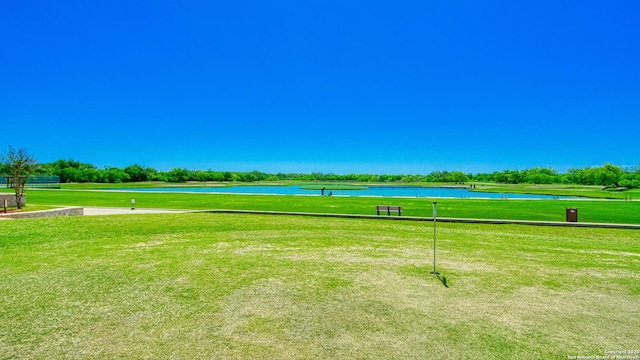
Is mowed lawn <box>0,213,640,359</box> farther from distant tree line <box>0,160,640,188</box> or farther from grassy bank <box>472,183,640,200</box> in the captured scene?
distant tree line <box>0,160,640,188</box>

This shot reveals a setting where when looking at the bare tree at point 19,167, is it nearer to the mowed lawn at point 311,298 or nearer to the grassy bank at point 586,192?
the mowed lawn at point 311,298

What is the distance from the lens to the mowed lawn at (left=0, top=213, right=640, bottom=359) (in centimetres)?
438

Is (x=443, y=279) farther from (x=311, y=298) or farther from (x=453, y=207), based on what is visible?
(x=453, y=207)

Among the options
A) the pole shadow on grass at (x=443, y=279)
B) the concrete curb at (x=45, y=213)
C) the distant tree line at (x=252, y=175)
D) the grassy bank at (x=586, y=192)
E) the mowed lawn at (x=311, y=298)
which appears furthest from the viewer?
the distant tree line at (x=252, y=175)

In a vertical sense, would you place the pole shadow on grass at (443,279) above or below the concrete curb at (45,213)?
below

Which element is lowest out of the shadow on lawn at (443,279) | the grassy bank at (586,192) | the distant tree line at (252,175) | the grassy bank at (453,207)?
the shadow on lawn at (443,279)

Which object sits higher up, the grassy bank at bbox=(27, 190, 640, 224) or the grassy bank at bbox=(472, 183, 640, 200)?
the grassy bank at bbox=(472, 183, 640, 200)

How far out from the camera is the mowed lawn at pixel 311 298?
4.38m

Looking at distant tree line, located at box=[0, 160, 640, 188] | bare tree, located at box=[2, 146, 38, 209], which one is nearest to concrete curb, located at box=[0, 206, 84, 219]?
bare tree, located at box=[2, 146, 38, 209]

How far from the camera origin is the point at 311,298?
610 centimetres

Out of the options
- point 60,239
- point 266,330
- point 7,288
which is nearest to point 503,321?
point 266,330

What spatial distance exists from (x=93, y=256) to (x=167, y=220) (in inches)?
288

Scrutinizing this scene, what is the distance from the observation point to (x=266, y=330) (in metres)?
4.81

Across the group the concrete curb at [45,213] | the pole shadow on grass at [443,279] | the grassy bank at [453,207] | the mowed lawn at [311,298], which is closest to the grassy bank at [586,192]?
the grassy bank at [453,207]
